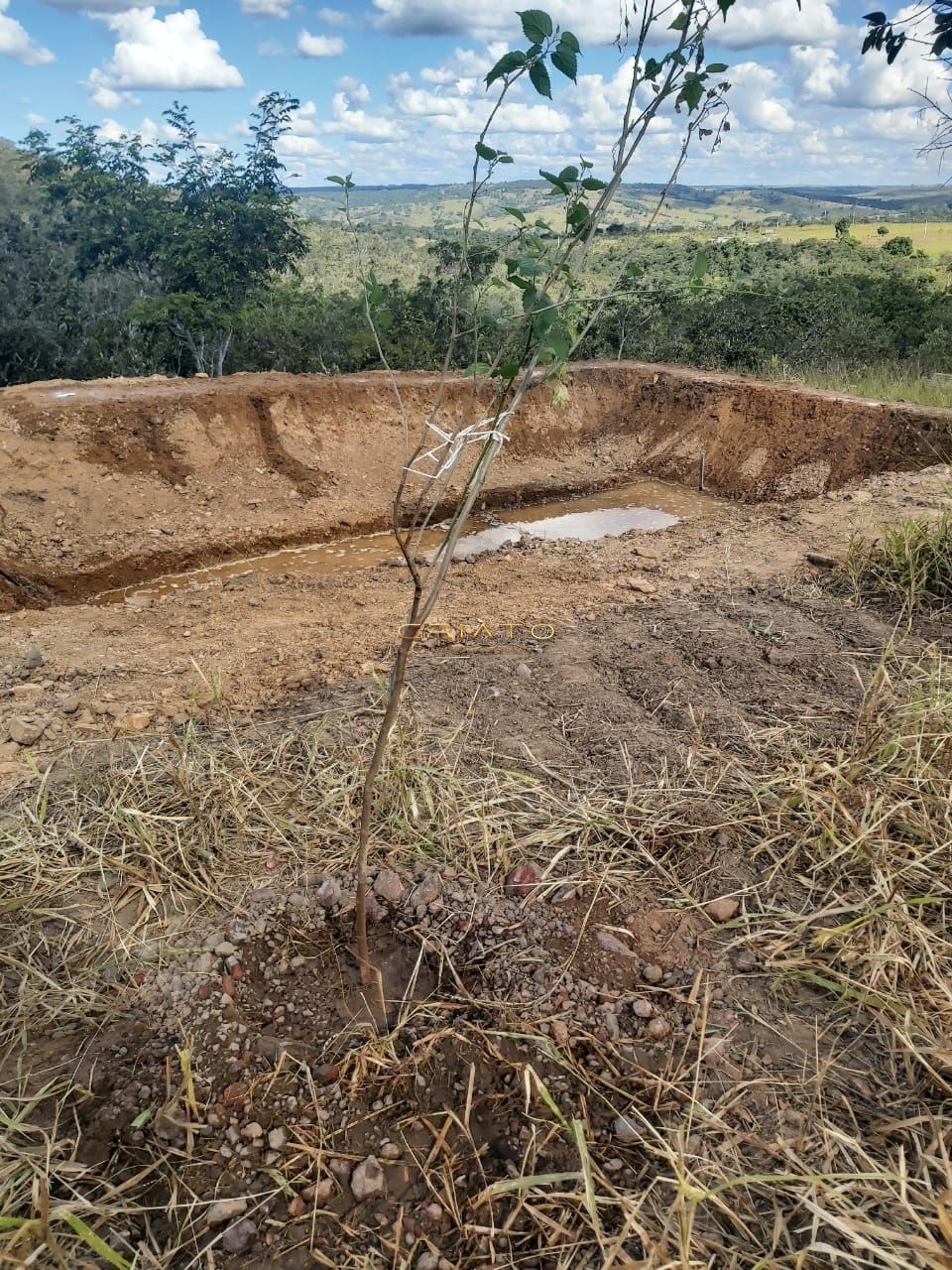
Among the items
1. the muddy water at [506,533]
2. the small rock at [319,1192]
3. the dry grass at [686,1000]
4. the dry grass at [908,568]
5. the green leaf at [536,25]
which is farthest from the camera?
the muddy water at [506,533]

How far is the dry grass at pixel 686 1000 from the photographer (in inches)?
63.2

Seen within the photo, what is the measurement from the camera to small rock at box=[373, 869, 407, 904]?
2.47 m

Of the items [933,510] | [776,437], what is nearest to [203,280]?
[776,437]

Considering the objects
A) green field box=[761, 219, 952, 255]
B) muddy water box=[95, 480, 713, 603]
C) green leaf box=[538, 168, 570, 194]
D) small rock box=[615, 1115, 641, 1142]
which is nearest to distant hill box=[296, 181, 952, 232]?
green leaf box=[538, 168, 570, 194]

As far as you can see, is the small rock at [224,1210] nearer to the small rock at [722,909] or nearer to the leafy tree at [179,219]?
the small rock at [722,909]

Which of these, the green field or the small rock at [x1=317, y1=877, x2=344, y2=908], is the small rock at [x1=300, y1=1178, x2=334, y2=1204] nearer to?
the small rock at [x1=317, y1=877, x2=344, y2=908]

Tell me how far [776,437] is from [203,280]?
8489mm

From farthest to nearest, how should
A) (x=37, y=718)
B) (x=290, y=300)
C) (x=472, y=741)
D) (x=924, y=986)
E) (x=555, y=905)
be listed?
1. (x=290, y=300)
2. (x=37, y=718)
3. (x=472, y=741)
4. (x=555, y=905)
5. (x=924, y=986)

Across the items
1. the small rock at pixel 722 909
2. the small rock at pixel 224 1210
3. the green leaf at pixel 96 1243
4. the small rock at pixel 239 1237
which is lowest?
the small rock at pixel 239 1237

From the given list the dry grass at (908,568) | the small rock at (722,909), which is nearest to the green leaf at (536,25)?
the small rock at (722,909)

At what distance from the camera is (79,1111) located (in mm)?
1891

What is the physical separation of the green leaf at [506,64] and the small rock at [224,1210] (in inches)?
90.4

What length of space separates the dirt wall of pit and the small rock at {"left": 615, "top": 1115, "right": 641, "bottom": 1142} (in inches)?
246

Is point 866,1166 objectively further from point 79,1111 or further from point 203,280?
point 203,280
